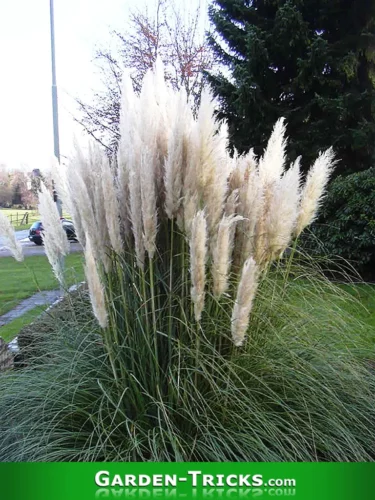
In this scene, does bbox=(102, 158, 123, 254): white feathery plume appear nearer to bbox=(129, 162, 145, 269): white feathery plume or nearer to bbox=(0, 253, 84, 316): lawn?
bbox=(129, 162, 145, 269): white feathery plume

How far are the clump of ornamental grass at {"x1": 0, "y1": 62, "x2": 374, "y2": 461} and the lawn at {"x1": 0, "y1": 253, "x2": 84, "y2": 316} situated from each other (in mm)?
532

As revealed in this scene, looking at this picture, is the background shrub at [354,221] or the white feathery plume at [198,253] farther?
the background shrub at [354,221]

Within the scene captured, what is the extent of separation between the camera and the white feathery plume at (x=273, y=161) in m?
1.96

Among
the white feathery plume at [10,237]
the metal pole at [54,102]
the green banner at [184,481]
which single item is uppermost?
the metal pole at [54,102]

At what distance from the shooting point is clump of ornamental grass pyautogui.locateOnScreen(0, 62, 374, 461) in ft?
5.17

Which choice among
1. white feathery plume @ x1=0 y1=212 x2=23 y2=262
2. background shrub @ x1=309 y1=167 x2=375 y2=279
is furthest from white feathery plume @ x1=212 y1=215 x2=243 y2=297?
background shrub @ x1=309 y1=167 x2=375 y2=279

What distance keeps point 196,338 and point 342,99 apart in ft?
24.8

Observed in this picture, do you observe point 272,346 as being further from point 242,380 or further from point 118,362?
point 118,362

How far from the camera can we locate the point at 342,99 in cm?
800

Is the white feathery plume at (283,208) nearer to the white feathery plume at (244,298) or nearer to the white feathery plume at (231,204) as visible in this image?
the white feathery plume at (231,204)

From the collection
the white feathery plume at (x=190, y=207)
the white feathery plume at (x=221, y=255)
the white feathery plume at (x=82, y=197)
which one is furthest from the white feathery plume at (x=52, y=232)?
the white feathery plume at (x=221, y=255)

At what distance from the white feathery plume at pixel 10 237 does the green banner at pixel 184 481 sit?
3.19 feet

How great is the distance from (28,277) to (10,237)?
12.2 feet

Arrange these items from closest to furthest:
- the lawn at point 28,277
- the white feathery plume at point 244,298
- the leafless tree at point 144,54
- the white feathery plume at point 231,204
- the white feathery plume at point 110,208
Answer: the white feathery plume at point 244,298 → the white feathery plume at point 110,208 → the white feathery plume at point 231,204 → the lawn at point 28,277 → the leafless tree at point 144,54
